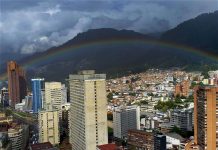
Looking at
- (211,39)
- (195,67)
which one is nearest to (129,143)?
(195,67)

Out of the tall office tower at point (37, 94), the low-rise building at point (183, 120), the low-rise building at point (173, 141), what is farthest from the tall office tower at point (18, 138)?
the tall office tower at point (37, 94)

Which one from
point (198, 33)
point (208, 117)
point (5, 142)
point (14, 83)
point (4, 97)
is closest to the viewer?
point (208, 117)

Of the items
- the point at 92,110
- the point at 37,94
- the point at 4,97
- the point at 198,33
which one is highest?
the point at 198,33

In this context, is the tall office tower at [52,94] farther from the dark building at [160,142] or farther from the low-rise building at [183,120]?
the dark building at [160,142]

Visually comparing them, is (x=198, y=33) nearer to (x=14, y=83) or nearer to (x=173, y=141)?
(x=14, y=83)

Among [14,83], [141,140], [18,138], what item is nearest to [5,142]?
[18,138]

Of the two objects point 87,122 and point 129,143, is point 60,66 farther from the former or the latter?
point 87,122
